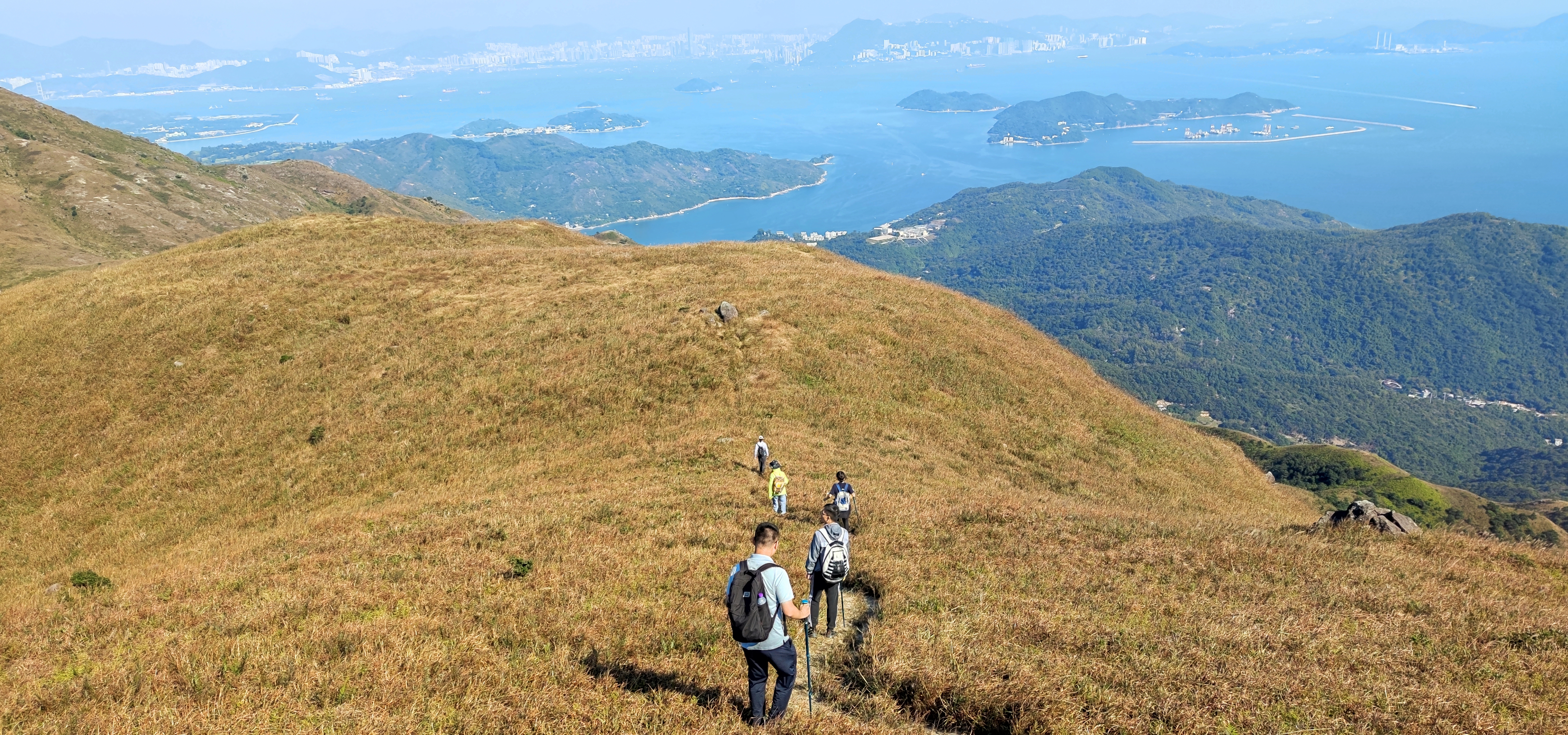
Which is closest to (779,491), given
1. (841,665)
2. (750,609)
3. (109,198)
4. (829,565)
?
(829,565)

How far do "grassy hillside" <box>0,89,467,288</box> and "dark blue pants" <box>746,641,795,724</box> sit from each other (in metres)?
83.6

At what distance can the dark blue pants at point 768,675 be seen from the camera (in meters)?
7.72

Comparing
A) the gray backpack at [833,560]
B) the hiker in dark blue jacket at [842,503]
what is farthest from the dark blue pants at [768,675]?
the hiker in dark blue jacket at [842,503]

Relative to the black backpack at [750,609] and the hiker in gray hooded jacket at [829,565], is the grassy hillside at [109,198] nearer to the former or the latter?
the hiker in gray hooded jacket at [829,565]

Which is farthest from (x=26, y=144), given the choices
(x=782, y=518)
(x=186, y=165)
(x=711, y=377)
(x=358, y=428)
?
(x=782, y=518)

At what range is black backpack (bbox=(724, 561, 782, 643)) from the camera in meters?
7.46

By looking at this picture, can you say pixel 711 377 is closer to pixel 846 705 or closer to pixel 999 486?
pixel 999 486

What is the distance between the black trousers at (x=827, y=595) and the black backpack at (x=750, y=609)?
299 cm

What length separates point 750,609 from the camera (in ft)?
24.5

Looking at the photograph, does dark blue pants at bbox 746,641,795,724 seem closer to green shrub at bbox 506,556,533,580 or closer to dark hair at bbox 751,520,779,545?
dark hair at bbox 751,520,779,545

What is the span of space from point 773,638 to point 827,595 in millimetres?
3425

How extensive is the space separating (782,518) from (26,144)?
516 ft

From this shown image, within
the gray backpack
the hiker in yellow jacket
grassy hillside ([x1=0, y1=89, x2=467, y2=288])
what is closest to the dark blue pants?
the gray backpack

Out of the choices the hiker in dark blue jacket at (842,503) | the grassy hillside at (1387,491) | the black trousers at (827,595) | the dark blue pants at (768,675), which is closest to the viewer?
the dark blue pants at (768,675)
